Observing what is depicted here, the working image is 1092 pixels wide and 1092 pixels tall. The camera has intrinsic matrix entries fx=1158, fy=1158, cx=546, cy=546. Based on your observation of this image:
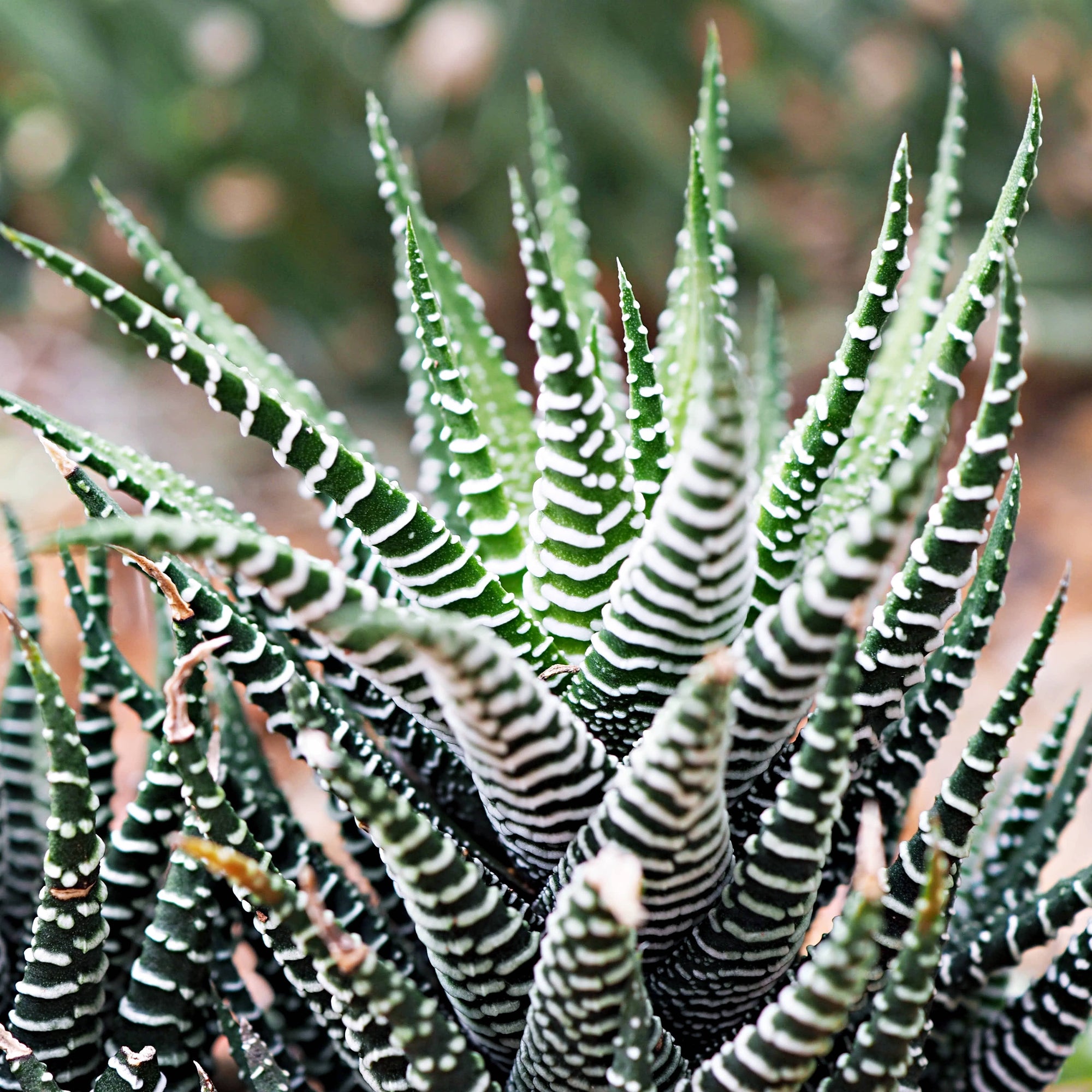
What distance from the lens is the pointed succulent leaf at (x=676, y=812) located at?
412 mm

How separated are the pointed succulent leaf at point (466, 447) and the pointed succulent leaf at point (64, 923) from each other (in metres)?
0.22

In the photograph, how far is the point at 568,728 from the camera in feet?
1.59

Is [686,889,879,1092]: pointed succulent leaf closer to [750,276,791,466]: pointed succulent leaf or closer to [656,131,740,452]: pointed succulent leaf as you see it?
[656,131,740,452]: pointed succulent leaf

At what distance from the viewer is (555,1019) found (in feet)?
1.57

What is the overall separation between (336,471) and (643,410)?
0.16 m

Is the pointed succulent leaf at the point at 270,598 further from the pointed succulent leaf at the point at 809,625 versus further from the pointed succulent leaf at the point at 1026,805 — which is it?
the pointed succulent leaf at the point at 1026,805

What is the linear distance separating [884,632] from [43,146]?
107 inches

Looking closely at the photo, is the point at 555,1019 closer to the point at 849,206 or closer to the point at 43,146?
the point at 43,146

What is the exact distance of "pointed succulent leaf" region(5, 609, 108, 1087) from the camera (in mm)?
499

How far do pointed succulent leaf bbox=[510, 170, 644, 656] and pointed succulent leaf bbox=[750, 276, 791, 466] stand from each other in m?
0.28

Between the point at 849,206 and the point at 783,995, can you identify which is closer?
the point at 783,995

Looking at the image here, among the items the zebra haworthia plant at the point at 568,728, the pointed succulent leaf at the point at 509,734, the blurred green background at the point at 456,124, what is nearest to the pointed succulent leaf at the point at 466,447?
the zebra haworthia plant at the point at 568,728

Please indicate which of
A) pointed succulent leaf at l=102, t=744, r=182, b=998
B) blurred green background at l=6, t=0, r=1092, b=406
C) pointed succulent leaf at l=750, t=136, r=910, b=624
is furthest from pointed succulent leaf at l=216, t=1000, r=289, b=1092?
blurred green background at l=6, t=0, r=1092, b=406

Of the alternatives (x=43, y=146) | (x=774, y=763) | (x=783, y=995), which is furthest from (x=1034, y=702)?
(x=43, y=146)
